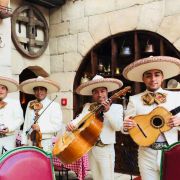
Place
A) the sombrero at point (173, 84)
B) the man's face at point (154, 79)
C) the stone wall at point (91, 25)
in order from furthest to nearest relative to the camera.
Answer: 1. the stone wall at point (91, 25)
2. the sombrero at point (173, 84)
3. the man's face at point (154, 79)

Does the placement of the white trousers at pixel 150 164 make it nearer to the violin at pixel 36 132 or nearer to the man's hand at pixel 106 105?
the man's hand at pixel 106 105

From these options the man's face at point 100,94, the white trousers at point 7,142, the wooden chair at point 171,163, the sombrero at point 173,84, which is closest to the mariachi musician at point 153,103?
the wooden chair at point 171,163

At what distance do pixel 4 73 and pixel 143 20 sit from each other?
2.14 metres

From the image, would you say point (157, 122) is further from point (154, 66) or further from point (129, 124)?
point (154, 66)

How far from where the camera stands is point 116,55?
195 inches

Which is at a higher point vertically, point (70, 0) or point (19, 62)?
point (70, 0)

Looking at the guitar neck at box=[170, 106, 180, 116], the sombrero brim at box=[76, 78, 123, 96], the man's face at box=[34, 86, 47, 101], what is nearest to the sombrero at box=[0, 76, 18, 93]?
the man's face at box=[34, 86, 47, 101]

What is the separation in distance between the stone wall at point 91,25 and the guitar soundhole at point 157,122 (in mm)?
2324

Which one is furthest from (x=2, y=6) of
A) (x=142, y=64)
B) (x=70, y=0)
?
(x=142, y=64)

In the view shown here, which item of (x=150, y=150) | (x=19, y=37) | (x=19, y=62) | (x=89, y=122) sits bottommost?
(x=150, y=150)

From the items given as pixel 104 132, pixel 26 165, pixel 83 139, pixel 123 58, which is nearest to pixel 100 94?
pixel 104 132

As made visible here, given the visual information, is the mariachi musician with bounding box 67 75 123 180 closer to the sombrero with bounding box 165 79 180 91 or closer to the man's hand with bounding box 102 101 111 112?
the man's hand with bounding box 102 101 111 112

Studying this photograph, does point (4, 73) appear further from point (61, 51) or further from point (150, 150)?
point (150, 150)

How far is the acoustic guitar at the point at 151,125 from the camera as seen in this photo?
2.13 meters
